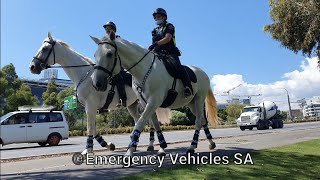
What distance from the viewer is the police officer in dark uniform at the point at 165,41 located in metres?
8.14

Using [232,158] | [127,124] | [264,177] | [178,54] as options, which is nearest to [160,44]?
[178,54]

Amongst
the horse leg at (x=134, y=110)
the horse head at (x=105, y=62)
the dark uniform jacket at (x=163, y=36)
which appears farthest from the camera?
the horse leg at (x=134, y=110)

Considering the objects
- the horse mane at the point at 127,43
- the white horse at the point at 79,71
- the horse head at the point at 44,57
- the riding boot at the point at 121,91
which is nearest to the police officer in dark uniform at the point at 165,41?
the horse mane at the point at 127,43

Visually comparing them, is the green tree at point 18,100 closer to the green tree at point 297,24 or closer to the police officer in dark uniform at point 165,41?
the green tree at point 297,24

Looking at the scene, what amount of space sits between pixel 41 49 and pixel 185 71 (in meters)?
3.80

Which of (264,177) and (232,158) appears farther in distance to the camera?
(232,158)

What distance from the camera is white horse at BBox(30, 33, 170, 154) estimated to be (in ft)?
29.3

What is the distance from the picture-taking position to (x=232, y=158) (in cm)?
824

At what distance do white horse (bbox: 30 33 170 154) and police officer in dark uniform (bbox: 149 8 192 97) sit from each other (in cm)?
132

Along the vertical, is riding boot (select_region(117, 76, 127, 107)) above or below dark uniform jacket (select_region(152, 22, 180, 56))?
below

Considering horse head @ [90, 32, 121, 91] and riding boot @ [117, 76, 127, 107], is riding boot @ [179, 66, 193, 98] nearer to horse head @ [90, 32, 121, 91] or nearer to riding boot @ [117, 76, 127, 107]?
horse head @ [90, 32, 121, 91]

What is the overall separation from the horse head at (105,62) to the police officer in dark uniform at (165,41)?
4.80 feet

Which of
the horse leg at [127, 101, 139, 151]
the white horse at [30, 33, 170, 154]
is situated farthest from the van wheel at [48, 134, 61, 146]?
the white horse at [30, 33, 170, 154]

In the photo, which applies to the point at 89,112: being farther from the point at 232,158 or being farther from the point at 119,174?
the point at 232,158
